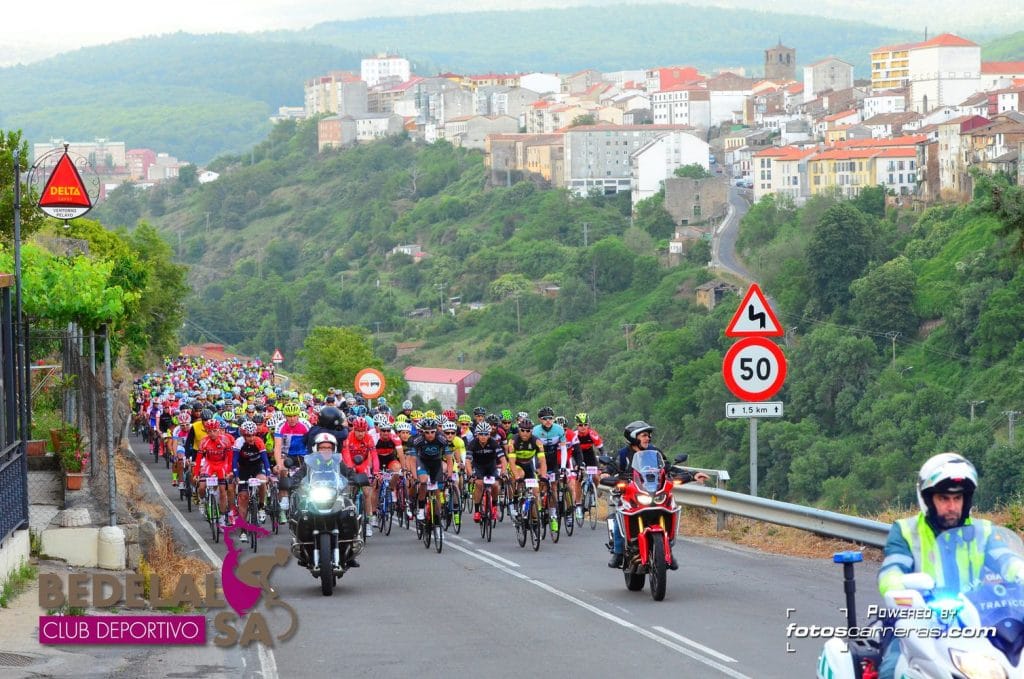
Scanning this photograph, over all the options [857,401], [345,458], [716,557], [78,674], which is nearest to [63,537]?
[345,458]

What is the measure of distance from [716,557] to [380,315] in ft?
513

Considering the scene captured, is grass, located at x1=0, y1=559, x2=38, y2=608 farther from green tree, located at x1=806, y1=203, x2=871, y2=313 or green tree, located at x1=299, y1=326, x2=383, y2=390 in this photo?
green tree, located at x1=806, y1=203, x2=871, y2=313

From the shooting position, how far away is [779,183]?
171625 mm

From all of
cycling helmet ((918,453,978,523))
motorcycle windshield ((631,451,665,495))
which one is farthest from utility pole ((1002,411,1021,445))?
cycling helmet ((918,453,978,523))

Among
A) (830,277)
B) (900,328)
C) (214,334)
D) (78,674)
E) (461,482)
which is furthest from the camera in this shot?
(214,334)

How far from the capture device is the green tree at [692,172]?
179750mm

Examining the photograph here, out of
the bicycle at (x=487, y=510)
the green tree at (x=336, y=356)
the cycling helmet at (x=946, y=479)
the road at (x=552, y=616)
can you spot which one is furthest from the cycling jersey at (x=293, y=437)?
the green tree at (x=336, y=356)

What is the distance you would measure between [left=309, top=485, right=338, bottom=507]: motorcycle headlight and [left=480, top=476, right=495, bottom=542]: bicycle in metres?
5.79

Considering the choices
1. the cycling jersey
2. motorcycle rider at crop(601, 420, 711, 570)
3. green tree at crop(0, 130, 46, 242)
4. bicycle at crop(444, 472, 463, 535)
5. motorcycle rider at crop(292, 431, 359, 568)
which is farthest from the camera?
green tree at crop(0, 130, 46, 242)

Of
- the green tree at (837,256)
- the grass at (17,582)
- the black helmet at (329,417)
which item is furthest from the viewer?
the green tree at (837,256)

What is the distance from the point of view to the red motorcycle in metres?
14.4

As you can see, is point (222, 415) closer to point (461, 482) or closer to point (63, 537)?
point (461, 482)

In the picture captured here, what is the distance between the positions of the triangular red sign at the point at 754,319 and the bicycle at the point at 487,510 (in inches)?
206

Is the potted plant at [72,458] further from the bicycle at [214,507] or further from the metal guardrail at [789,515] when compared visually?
the metal guardrail at [789,515]
